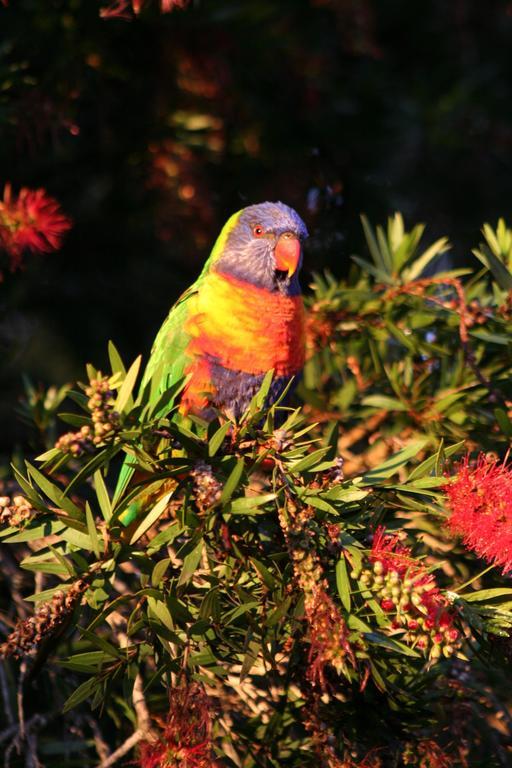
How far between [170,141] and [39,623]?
8.55 feet

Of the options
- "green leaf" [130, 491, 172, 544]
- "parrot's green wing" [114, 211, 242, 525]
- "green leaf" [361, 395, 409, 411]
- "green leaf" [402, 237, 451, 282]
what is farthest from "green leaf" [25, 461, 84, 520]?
"green leaf" [402, 237, 451, 282]

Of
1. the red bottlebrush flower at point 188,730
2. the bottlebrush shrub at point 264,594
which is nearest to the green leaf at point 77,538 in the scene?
the bottlebrush shrub at point 264,594

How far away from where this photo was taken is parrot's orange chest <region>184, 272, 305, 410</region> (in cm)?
226

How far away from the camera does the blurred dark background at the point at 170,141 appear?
119 inches

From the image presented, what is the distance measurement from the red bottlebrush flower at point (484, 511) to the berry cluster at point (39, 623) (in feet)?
2.46

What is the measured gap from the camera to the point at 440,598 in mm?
1479

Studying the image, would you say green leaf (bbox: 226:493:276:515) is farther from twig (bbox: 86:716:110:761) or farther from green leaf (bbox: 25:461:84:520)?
twig (bbox: 86:716:110:761)

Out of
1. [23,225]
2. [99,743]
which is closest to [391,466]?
[99,743]

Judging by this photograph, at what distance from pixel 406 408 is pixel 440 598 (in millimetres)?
886

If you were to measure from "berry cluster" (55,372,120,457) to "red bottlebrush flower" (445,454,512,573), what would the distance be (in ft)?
2.23

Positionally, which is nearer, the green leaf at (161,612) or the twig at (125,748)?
the green leaf at (161,612)

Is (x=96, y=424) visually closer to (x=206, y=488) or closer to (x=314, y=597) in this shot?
(x=206, y=488)

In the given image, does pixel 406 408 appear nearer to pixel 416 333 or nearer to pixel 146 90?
pixel 416 333

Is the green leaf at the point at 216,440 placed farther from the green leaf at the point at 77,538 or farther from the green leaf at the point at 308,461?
the green leaf at the point at 77,538
